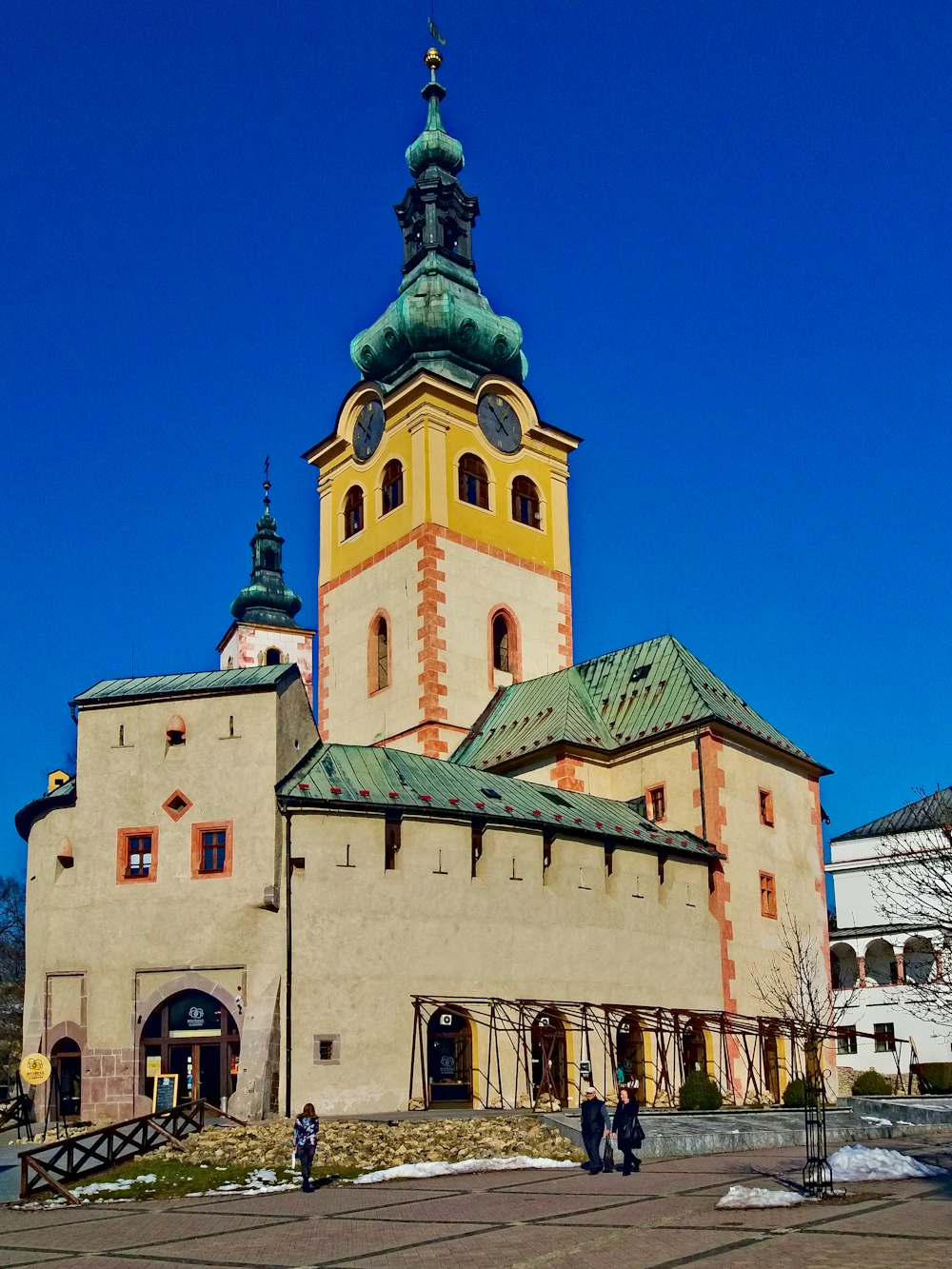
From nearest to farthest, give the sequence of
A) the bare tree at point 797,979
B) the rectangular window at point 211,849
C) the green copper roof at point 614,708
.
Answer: the rectangular window at point 211,849, the bare tree at point 797,979, the green copper roof at point 614,708

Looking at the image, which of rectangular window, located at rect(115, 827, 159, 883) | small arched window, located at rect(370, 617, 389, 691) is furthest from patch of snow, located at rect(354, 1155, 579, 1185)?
small arched window, located at rect(370, 617, 389, 691)

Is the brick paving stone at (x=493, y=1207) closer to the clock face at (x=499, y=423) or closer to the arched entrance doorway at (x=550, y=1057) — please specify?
the arched entrance doorway at (x=550, y=1057)

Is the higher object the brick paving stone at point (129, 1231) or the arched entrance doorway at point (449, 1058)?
the arched entrance doorway at point (449, 1058)

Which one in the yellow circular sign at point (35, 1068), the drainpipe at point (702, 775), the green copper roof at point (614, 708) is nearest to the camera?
the yellow circular sign at point (35, 1068)

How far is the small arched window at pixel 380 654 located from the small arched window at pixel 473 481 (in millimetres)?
5209

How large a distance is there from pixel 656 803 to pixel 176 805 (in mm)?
15366

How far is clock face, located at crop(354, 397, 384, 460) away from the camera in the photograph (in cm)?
5588

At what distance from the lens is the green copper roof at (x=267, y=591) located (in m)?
92.0

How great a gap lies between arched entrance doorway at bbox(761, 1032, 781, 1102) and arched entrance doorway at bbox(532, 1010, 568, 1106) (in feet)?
24.9

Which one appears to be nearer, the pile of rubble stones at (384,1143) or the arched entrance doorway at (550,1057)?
the pile of rubble stones at (384,1143)

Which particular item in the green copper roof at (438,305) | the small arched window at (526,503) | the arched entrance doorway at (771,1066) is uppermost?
the green copper roof at (438,305)

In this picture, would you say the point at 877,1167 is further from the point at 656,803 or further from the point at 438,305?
the point at 438,305

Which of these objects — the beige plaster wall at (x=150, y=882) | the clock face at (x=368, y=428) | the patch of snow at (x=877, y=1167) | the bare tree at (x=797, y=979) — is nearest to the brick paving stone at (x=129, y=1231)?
the patch of snow at (x=877, y=1167)

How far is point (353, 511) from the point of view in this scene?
56.9 meters
